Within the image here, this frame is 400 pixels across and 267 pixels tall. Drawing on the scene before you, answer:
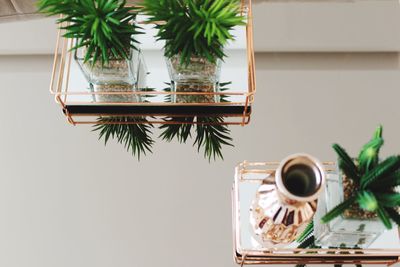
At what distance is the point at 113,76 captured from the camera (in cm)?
90

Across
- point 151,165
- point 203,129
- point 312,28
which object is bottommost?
point 203,129

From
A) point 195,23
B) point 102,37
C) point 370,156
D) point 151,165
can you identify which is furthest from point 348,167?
point 151,165

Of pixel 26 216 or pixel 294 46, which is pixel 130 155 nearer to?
pixel 26 216

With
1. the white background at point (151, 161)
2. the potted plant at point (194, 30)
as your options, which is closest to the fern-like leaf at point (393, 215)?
the potted plant at point (194, 30)

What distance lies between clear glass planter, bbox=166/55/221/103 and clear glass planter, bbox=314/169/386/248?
294 millimetres

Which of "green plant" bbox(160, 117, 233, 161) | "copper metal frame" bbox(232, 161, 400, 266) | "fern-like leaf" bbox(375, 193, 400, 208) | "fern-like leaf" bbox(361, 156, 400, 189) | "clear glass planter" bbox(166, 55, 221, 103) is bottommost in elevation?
"copper metal frame" bbox(232, 161, 400, 266)

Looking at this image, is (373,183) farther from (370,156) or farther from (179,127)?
(179,127)

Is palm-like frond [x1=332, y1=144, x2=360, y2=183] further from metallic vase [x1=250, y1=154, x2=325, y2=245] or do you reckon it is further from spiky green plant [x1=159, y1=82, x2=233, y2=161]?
spiky green plant [x1=159, y1=82, x2=233, y2=161]

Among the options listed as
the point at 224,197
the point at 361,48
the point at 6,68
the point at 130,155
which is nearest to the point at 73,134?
the point at 130,155

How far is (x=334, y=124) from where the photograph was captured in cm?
171

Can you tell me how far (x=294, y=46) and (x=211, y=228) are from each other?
27.0 inches

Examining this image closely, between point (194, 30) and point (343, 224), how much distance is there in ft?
1.24

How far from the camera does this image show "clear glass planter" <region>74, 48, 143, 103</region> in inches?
34.5

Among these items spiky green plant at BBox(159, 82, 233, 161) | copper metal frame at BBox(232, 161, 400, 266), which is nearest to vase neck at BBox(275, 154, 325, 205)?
copper metal frame at BBox(232, 161, 400, 266)
